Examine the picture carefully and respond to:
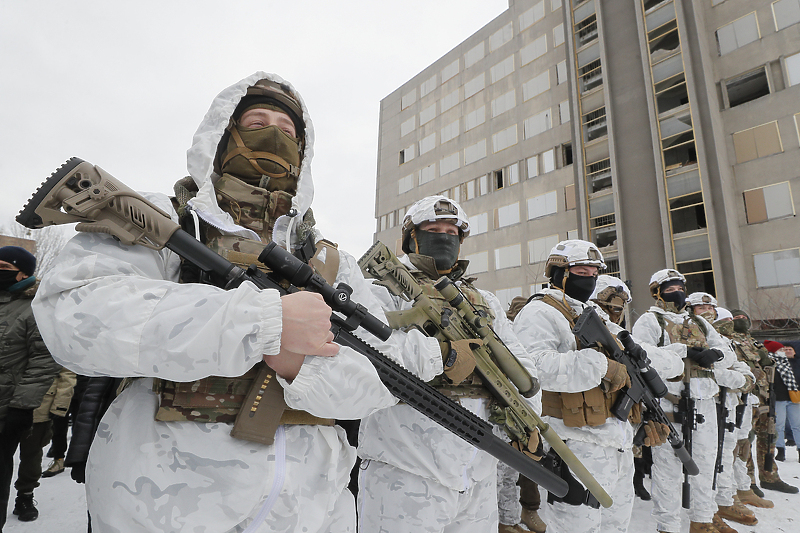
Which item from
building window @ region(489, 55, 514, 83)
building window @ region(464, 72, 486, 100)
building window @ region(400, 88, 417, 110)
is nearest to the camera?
building window @ region(489, 55, 514, 83)

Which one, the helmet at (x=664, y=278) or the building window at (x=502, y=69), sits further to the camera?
the building window at (x=502, y=69)

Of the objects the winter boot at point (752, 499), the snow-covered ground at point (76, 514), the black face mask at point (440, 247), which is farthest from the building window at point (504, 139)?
the black face mask at point (440, 247)

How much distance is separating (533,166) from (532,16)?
958cm

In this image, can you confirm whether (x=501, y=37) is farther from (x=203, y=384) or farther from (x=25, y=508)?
(x=203, y=384)

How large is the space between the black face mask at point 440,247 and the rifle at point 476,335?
1.02 ft

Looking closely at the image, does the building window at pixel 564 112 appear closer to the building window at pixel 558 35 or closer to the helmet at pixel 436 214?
the building window at pixel 558 35

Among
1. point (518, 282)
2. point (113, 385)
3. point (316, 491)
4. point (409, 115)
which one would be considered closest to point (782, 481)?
point (316, 491)

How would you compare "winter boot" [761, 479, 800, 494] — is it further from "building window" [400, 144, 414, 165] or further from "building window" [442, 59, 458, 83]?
"building window" [442, 59, 458, 83]

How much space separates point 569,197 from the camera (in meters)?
21.5

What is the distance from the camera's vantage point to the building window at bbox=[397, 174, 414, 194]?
30.5 meters

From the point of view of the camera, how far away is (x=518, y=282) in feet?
74.5

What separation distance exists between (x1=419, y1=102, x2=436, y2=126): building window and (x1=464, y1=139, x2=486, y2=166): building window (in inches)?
195

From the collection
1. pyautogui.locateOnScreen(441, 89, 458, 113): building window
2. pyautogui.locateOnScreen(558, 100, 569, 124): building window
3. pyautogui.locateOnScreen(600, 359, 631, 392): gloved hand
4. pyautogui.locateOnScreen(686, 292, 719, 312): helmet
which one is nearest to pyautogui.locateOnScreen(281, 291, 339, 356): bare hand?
pyautogui.locateOnScreen(600, 359, 631, 392): gloved hand

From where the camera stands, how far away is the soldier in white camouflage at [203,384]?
92 centimetres
